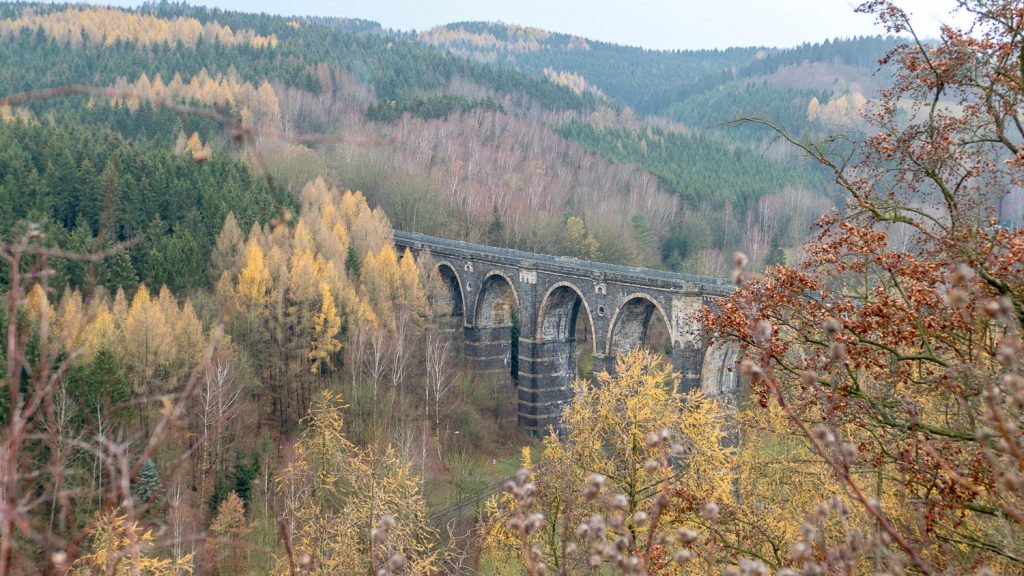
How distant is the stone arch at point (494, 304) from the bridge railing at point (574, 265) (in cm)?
193

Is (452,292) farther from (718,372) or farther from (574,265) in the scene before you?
(718,372)

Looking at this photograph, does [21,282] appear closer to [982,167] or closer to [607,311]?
[982,167]

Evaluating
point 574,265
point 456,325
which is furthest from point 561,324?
point 456,325

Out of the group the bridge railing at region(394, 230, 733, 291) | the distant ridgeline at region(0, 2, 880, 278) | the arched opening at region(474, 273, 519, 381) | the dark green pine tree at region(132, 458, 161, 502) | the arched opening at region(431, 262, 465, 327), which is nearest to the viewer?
the dark green pine tree at region(132, 458, 161, 502)

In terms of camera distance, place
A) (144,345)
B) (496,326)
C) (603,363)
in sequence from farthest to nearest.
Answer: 1. (496,326)
2. (603,363)
3. (144,345)

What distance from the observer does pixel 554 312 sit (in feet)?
159

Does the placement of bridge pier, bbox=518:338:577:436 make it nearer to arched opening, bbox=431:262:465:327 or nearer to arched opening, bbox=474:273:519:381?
arched opening, bbox=474:273:519:381

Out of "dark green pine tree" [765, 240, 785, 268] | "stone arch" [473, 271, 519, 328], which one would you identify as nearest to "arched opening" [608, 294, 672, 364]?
"stone arch" [473, 271, 519, 328]

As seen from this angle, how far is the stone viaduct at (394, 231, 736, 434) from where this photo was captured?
127ft

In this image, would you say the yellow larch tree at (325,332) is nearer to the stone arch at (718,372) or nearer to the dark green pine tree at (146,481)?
the dark green pine tree at (146,481)

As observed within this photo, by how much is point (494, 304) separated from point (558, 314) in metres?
6.16

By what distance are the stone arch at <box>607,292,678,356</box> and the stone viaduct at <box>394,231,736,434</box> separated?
0.17ft

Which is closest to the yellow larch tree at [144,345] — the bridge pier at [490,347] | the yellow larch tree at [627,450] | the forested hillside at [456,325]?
the forested hillside at [456,325]

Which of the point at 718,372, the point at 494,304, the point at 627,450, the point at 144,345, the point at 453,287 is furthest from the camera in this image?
the point at 453,287
